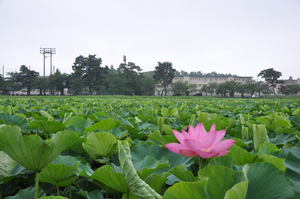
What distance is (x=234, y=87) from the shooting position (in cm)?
5831

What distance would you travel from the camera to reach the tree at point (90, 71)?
165ft

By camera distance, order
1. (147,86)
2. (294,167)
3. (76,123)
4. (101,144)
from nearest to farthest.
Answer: (294,167) → (101,144) → (76,123) → (147,86)

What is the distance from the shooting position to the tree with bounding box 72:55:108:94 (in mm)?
50438

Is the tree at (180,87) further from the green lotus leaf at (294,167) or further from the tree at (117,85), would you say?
the green lotus leaf at (294,167)

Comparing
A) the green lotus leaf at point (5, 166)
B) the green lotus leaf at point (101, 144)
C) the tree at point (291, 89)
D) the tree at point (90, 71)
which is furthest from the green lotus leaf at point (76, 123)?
the tree at point (291, 89)

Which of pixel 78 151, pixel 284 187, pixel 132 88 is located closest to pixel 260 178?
pixel 284 187

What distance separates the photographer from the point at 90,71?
50.6m

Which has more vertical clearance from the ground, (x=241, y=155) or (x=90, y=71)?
(x=90, y=71)

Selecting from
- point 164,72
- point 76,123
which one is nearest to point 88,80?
point 164,72

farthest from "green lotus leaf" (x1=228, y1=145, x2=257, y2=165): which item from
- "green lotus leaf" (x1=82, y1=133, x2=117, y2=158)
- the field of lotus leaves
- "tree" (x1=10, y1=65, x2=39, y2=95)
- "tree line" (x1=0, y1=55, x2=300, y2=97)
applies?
"tree" (x1=10, y1=65, x2=39, y2=95)

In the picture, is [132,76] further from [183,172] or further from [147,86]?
[183,172]

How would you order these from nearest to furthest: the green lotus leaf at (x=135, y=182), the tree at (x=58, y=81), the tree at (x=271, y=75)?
the green lotus leaf at (x=135, y=182)
the tree at (x=58, y=81)
the tree at (x=271, y=75)

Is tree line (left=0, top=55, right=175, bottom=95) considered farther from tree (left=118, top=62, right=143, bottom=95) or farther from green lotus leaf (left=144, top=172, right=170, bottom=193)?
green lotus leaf (left=144, top=172, right=170, bottom=193)

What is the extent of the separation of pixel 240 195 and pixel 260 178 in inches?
4.2
